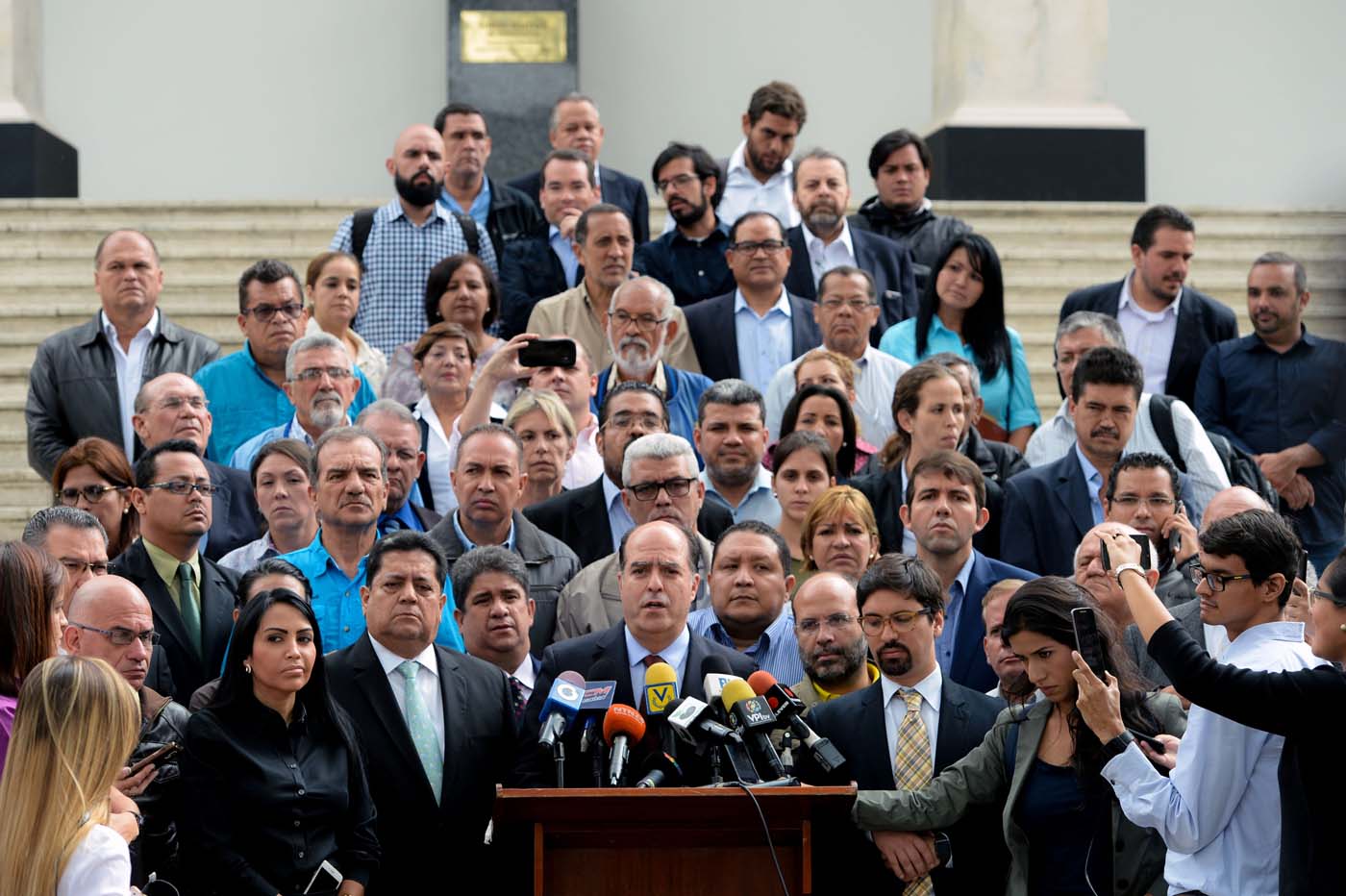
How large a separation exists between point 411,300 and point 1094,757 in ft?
17.7

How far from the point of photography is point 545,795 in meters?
5.27

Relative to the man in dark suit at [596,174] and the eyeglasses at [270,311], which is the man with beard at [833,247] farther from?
the eyeglasses at [270,311]

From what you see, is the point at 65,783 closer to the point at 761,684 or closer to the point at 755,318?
the point at 761,684

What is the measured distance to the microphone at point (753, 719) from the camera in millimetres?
5543

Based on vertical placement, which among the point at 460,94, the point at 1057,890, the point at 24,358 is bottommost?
the point at 1057,890

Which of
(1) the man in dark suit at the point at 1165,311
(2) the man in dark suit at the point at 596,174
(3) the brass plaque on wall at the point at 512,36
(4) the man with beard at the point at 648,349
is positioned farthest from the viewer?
(3) the brass plaque on wall at the point at 512,36

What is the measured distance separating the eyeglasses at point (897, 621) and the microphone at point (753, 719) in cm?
72

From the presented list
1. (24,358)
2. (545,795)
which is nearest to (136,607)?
(545,795)

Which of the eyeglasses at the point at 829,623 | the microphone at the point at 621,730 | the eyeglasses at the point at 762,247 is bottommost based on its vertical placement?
the microphone at the point at 621,730

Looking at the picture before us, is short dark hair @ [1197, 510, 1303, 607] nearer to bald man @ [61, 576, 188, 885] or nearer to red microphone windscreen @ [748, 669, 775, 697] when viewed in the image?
red microphone windscreen @ [748, 669, 775, 697]

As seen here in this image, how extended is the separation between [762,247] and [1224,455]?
2.28 metres

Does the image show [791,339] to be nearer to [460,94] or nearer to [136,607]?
[136,607]

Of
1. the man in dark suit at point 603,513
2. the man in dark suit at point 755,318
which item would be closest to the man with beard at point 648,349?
the man in dark suit at point 755,318

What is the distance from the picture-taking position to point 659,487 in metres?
7.64
